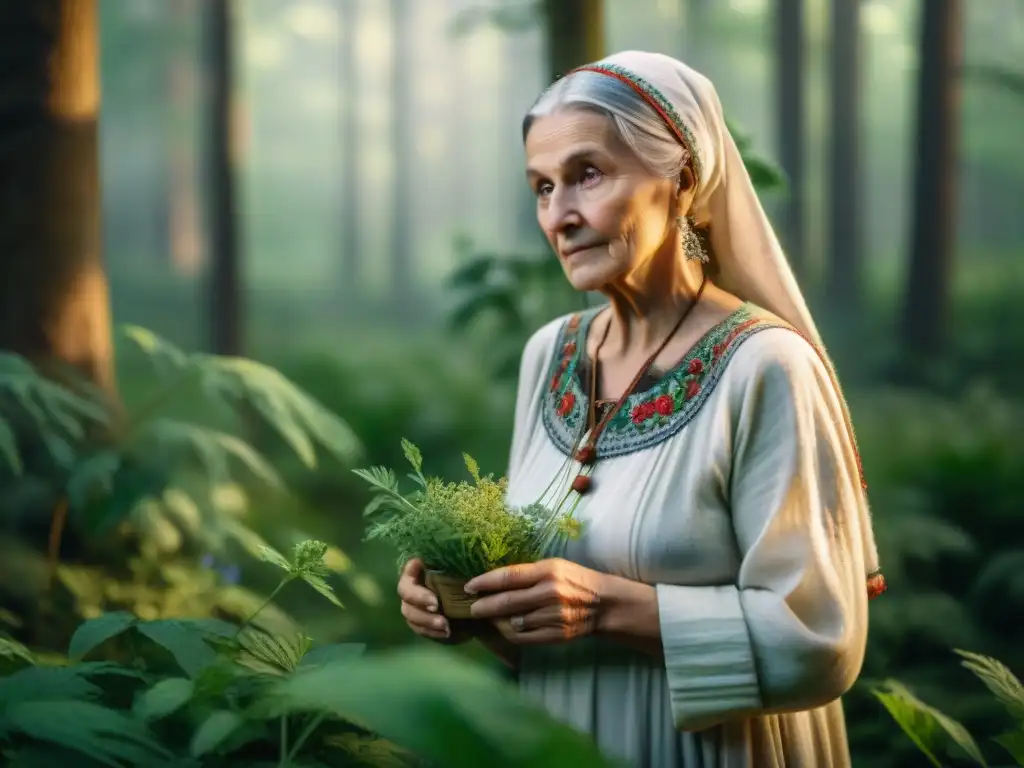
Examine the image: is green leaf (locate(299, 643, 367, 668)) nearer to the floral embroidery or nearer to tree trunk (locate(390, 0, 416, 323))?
the floral embroidery

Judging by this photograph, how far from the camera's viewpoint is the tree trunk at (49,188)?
3799 millimetres

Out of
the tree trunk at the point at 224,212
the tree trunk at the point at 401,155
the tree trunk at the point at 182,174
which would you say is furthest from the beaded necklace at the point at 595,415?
the tree trunk at the point at 182,174

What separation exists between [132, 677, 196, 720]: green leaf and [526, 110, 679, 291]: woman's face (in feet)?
2.90

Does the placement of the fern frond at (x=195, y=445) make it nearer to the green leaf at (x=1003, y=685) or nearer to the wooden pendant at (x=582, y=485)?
the wooden pendant at (x=582, y=485)

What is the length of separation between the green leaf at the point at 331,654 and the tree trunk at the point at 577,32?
2248mm

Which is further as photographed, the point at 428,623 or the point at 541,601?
the point at 428,623

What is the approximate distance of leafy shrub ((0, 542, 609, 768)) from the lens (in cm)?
114

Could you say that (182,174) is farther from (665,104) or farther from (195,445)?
(665,104)

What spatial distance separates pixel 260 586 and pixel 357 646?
4.61 meters

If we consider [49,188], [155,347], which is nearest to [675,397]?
[155,347]

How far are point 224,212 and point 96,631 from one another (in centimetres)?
597

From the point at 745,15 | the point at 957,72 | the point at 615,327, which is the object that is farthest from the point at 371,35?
the point at 615,327

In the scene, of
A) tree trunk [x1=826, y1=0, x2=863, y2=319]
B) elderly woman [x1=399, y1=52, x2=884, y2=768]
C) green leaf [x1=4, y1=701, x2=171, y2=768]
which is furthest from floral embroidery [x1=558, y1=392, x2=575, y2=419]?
tree trunk [x1=826, y1=0, x2=863, y2=319]

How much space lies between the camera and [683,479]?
6.40ft
